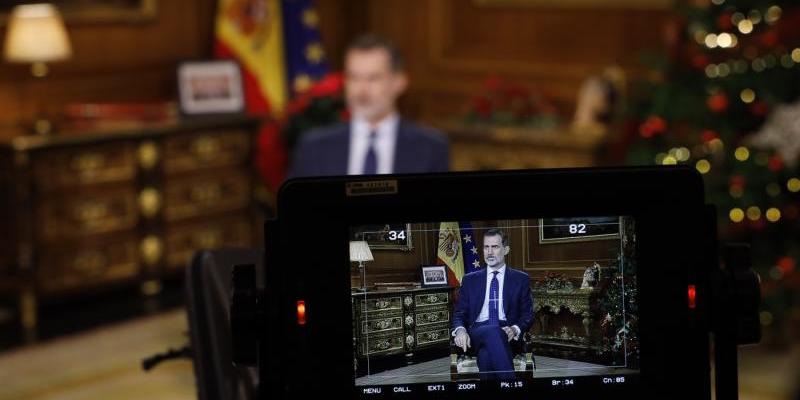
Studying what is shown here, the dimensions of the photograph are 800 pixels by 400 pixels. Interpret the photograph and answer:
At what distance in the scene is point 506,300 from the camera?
140cm

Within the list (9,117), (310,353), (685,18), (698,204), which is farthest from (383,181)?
(9,117)

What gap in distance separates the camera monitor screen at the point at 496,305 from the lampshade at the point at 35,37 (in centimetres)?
492

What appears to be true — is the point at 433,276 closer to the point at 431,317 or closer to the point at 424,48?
the point at 431,317

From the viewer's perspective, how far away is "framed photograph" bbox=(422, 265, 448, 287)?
1382mm

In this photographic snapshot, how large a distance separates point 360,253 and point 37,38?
16.2ft

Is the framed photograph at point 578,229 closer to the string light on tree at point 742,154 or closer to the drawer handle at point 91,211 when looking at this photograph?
the string light on tree at point 742,154

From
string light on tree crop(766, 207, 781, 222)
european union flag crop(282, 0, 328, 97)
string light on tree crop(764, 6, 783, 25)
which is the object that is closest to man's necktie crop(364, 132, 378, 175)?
string light on tree crop(766, 207, 781, 222)

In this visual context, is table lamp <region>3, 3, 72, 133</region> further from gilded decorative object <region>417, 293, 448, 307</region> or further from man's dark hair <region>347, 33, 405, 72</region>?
gilded decorative object <region>417, 293, 448, 307</region>

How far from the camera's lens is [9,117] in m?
6.36

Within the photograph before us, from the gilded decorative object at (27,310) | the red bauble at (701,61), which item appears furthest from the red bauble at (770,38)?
the gilded decorative object at (27,310)

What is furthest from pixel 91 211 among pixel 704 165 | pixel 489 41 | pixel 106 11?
pixel 704 165

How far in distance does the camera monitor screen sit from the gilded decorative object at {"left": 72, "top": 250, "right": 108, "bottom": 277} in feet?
16.7

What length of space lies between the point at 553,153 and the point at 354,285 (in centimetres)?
560

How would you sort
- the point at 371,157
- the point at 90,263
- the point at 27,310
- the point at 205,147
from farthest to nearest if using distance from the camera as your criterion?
the point at 205,147 → the point at 90,263 → the point at 27,310 → the point at 371,157
